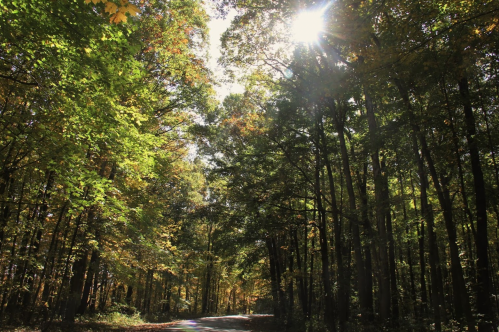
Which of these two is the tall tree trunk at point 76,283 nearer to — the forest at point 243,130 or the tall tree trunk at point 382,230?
the forest at point 243,130

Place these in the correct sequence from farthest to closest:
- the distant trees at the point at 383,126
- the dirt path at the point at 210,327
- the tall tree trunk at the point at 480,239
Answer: the dirt path at the point at 210,327 → the tall tree trunk at the point at 480,239 → the distant trees at the point at 383,126

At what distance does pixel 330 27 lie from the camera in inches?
258

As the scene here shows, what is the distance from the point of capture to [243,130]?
52.3ft

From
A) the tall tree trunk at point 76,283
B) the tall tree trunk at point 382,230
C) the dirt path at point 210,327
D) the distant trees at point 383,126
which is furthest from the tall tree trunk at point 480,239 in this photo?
the tall tree trunk at point 76,283

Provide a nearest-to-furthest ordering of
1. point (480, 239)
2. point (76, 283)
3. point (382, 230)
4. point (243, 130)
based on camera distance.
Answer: point (480, 239), point (382, 230), point (76, 283), point (243, 130)

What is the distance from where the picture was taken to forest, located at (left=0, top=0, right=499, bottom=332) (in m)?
5.65

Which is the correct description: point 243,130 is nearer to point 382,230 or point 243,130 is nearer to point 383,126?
point 383,126

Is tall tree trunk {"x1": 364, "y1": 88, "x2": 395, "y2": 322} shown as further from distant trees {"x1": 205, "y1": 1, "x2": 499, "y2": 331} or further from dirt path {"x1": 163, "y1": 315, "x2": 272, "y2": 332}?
dirt path {"x1": 163, "y1": 315, "x2": 272, "y2": 332}

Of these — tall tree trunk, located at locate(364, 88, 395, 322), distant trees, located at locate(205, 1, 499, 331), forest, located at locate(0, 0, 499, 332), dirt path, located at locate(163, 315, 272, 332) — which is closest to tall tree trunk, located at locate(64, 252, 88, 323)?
forest, located at locate(0, 0, 499, 332)

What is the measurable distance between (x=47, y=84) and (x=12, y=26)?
3.32 feet

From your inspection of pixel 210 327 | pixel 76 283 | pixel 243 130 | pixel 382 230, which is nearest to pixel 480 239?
pixel 382 230

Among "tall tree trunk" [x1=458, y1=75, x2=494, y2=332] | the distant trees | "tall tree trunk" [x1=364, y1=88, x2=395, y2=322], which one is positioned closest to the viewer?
the distant trees

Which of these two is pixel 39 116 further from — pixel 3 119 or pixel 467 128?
pixel 467 128

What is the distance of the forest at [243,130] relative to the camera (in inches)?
223
